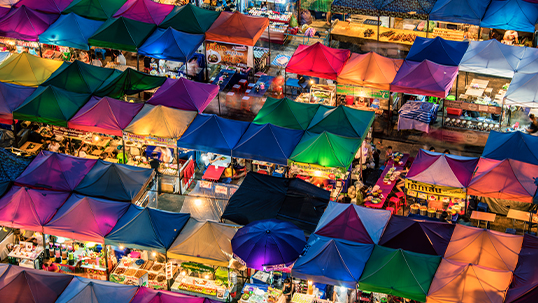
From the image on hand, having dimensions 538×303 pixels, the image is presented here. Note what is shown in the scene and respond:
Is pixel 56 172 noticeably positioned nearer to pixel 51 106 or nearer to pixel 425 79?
pixel 51 106

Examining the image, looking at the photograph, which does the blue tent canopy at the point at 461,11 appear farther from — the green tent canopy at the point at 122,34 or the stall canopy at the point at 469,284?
the stall canopy at the point at 469,284

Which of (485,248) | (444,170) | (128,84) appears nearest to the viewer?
(485,248)

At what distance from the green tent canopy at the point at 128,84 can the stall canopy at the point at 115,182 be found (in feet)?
17.3

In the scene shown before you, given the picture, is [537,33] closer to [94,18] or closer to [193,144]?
[193,144]

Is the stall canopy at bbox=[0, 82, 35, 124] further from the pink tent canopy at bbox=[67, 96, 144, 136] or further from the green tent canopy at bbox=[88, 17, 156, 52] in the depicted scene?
the green tent canopy at bbox=[88, 17, 156, 52]

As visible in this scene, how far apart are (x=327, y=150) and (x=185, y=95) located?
6.71 metres

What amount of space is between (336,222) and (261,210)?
246 centimetres

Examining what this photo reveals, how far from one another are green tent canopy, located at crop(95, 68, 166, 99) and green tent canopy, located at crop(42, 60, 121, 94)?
318mm

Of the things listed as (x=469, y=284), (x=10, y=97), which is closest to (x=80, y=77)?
(x=10, y=97)

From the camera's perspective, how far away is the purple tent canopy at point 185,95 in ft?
94.0

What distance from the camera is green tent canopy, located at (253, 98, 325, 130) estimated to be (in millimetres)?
27609

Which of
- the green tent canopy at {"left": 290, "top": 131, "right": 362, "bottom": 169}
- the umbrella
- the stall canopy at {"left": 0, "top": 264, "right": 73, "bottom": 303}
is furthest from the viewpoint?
the green tent canopy at {"left": 290, "top": 131, "right": 362, "bottom": 169}

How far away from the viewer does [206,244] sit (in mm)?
22172

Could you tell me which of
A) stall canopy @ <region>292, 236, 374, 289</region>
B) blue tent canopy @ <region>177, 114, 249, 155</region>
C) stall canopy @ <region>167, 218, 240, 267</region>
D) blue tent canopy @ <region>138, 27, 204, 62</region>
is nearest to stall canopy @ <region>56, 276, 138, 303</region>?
stall canopy @ <region>167, 218, 240, 267</region>
